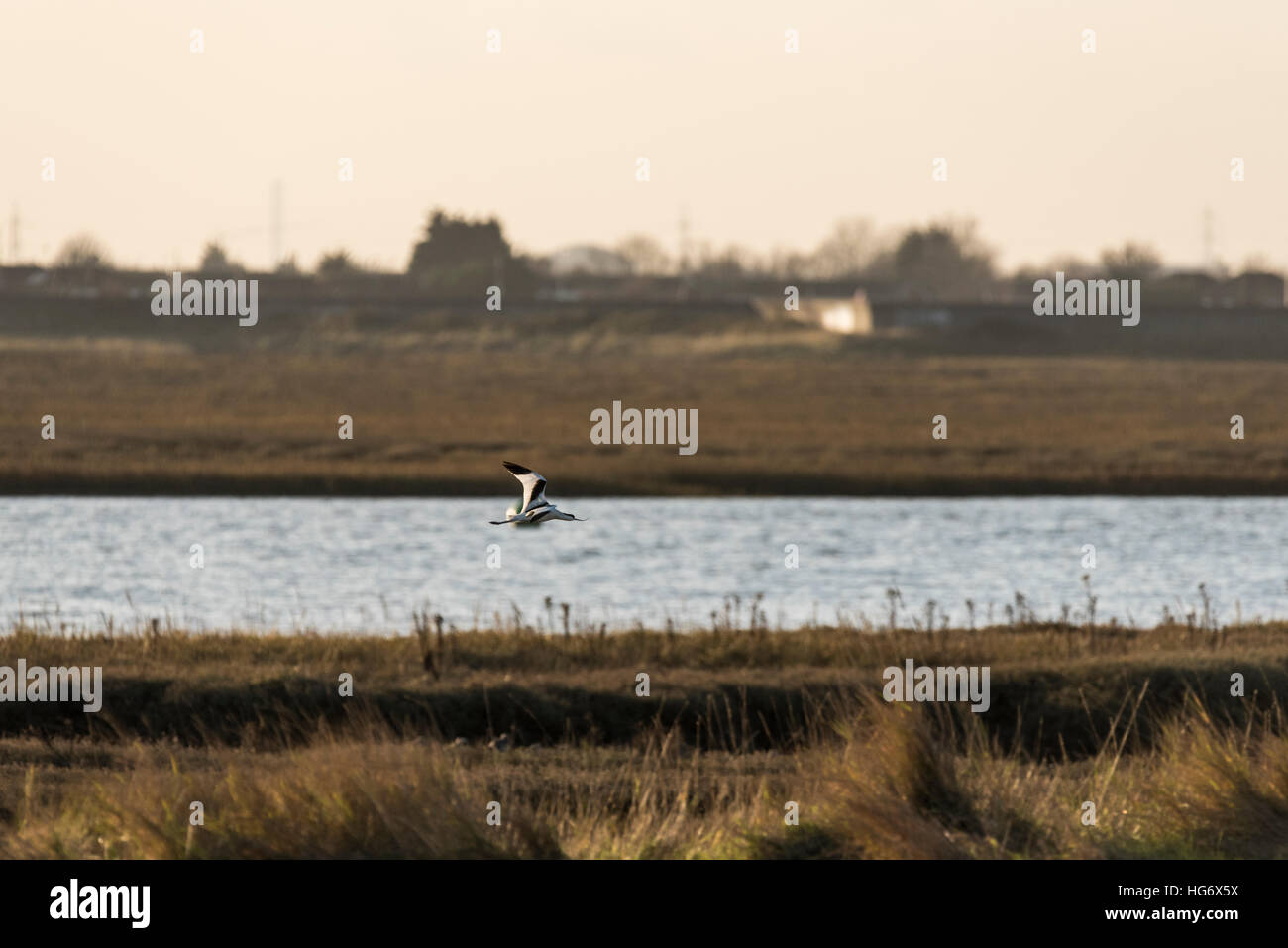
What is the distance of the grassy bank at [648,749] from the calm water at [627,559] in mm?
3681

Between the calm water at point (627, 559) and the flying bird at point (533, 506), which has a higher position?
the flying bird at point (533, 506)

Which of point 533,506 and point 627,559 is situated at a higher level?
point 533,506

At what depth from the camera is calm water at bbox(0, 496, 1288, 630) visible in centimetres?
3459

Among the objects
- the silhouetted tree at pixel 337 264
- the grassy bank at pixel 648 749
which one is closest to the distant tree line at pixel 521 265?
the silhouetted tree at pixel 337 264

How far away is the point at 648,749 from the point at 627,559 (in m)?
25.7

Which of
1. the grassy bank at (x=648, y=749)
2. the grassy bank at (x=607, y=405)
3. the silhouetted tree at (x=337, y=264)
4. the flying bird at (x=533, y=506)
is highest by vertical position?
the silhouetted tree at (x=337, y=264)

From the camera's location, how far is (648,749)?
16875 millimetres

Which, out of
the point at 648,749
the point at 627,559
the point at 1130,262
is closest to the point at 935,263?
the point at 1130,262

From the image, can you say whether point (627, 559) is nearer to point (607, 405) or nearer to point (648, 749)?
point (648, 749)

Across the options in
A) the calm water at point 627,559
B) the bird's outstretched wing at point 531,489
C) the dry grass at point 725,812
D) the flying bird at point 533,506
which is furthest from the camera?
the calm water at point 627,559

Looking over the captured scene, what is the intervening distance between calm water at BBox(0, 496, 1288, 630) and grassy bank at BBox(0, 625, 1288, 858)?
3.68m

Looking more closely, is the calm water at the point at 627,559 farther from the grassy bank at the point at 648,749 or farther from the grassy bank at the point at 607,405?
the grassy bank at the point at 648,749

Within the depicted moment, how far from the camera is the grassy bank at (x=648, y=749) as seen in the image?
1249 cm
